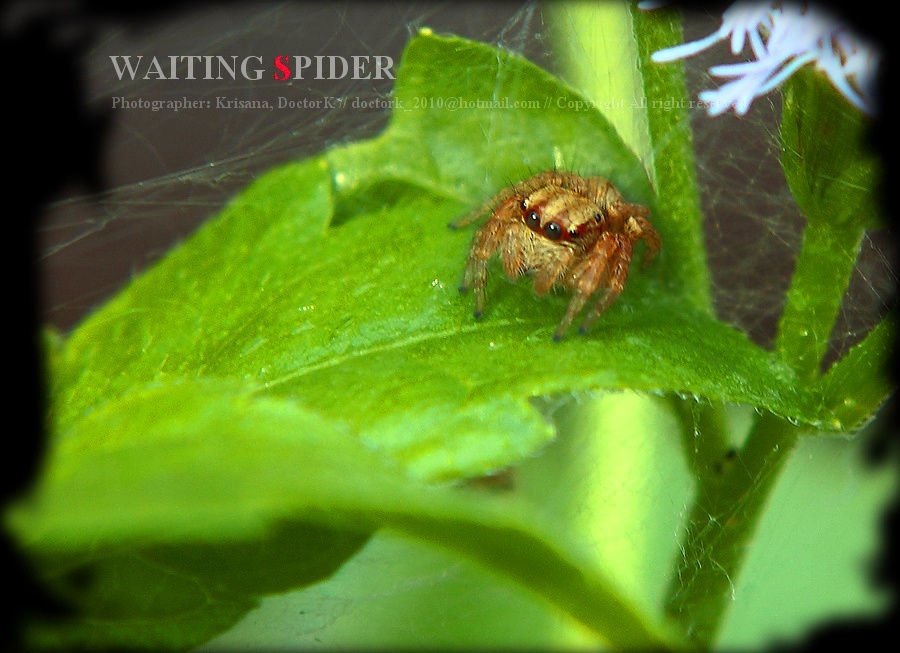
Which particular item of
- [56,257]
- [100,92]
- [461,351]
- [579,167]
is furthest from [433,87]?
[56,257]

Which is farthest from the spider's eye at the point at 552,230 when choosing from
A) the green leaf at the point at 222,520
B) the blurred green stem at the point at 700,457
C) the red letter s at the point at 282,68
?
the red letter s at the point at 282,68

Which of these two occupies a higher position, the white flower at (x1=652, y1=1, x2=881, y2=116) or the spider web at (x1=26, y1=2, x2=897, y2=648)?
the white flower at (x1=652, y1=1, x2=881, y2=116)

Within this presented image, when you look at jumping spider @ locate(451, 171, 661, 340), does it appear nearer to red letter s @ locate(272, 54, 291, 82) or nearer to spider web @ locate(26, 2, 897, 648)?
spider web @ locate(26, 2, 897, 648)

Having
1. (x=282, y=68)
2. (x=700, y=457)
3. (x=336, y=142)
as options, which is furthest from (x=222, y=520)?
(x=282, y=68)

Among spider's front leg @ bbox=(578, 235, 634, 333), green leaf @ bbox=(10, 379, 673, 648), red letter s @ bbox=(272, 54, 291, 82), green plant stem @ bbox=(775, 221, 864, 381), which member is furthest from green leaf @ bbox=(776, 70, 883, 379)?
red letter s @ bbox=(272, 54, 291, 82)

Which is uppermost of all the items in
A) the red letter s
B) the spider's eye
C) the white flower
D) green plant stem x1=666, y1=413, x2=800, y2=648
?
the white flower
